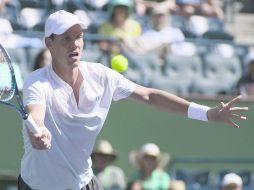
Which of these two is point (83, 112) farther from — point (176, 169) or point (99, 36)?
point (99, 36)

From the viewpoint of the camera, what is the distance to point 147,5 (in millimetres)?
10383

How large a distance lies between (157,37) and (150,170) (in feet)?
7.29

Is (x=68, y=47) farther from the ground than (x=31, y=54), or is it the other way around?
(x=68, y=47)

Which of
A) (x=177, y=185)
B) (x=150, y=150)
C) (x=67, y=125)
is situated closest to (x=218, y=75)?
(x=150, y=150)

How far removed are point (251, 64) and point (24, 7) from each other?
293 centimetres

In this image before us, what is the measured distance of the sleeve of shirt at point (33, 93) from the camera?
4.12 meters

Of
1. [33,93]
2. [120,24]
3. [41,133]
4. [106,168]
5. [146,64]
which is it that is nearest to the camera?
[41,133]

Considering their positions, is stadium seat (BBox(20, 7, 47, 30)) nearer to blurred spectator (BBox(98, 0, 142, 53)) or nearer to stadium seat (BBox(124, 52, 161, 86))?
blurred spectator (BBox(98, 0, 142, 53))

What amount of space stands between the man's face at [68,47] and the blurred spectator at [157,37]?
4.37 m

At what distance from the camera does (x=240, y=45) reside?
9.49m

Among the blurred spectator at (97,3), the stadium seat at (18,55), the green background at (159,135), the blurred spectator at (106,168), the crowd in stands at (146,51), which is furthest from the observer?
the blurred spectator at (97,3)

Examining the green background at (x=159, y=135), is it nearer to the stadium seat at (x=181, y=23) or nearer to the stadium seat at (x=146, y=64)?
the stadium seat at (x=146, y=64)

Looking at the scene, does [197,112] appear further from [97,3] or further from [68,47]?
[97,3]

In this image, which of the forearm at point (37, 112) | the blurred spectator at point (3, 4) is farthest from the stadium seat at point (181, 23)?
the forearm at point (37, 112)
